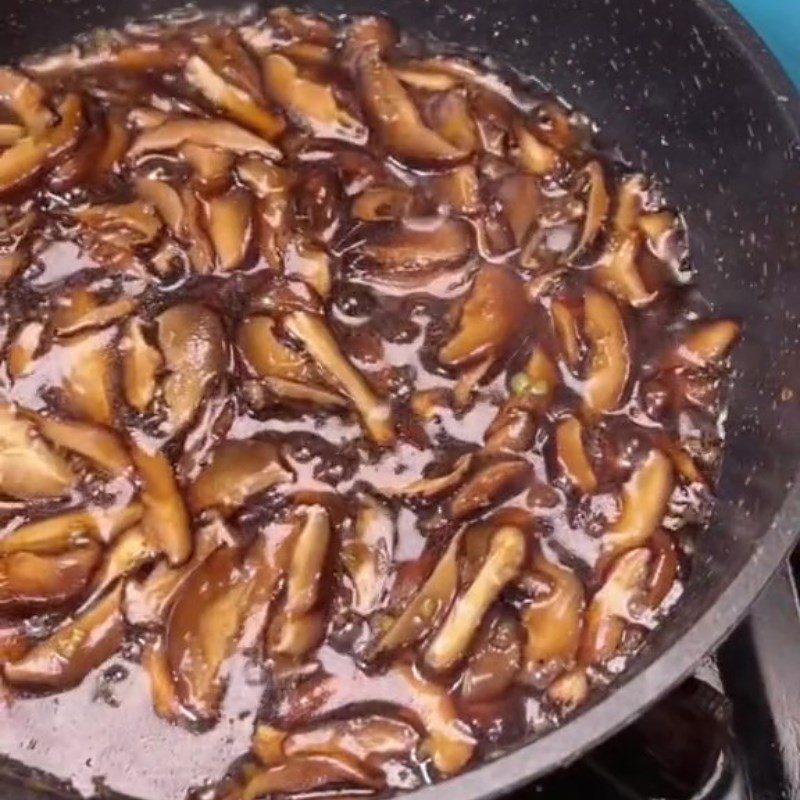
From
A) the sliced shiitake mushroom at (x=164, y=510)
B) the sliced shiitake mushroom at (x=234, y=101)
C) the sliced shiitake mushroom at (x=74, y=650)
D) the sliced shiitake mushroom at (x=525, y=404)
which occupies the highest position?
the sliced shiitake mushroom at (x=525, y=404)

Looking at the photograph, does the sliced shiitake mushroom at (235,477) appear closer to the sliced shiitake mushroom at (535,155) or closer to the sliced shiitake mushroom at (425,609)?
the sliced shiitake mushroom at (425,609)

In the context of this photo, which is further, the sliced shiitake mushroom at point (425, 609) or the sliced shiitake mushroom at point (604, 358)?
the sliced shiitake mushroom at point (604, 358)

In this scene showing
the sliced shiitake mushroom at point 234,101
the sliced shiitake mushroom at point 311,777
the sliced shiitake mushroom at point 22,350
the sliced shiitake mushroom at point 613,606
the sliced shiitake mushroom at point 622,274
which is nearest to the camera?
the sliced shiitake mushroom at point 311,777

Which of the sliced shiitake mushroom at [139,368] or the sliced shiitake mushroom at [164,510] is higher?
the sliced shiitake mushroom at [139,368]

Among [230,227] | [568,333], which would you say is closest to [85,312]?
[230,227]

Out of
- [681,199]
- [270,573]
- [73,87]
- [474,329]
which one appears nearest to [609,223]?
[681,199]

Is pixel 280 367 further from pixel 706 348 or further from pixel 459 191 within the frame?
pixel 706 348

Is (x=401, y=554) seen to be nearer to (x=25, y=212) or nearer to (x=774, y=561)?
(x=774, y=561)

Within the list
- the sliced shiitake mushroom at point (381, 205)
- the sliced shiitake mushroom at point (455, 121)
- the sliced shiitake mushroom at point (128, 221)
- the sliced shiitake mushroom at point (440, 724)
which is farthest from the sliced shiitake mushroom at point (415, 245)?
the sliced shiitake mushroom at point (440, 724)
